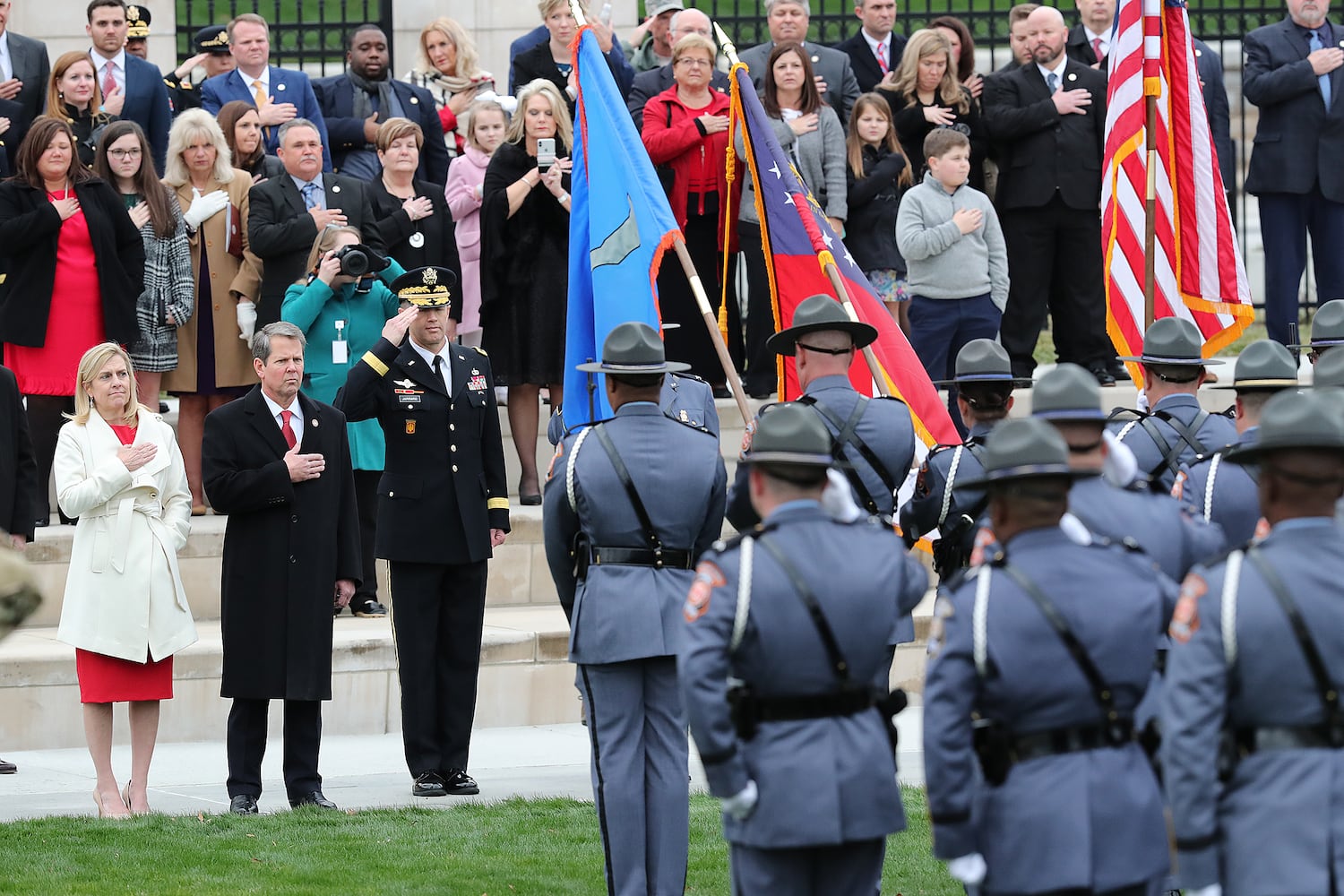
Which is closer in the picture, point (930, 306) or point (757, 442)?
point (757, 442)

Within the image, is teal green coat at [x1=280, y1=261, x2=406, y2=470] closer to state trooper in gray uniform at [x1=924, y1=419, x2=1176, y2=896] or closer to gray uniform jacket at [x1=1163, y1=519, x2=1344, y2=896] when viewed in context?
state trooper in gray uniform at [x1=924, y1=419, x2=1176, y2=896]

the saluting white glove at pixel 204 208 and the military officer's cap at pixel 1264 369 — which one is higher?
the saluting white glove at pixel 204 208

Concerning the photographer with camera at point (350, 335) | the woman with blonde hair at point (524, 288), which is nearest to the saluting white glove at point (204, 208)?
the photographer with camera at point (350, 335)

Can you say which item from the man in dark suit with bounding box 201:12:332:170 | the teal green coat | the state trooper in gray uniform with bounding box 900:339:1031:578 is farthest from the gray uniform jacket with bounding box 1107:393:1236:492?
the man in dark suit with bounding box 201:12:332:170

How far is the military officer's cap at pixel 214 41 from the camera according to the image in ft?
47.0

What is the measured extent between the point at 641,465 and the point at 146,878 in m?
2.59

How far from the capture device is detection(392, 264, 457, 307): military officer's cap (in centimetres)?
983

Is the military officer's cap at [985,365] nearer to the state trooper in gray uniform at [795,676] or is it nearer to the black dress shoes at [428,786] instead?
the state trooper in gray uniform at [795,676]

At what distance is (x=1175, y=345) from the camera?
26.6 feet

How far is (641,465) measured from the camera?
7.43 metres

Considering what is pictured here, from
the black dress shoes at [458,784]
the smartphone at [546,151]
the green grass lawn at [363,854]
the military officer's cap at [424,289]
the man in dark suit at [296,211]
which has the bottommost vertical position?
the black dress shoes at [458,784]

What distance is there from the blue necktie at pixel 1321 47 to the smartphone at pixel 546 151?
216 inches

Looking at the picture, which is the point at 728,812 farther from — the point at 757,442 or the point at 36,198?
the point at 36,198

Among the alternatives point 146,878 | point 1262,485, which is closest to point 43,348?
point 146,878
